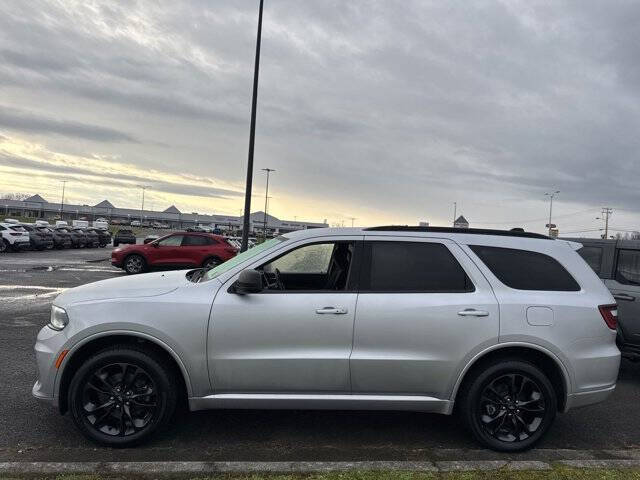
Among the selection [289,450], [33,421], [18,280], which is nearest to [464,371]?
[289,450]

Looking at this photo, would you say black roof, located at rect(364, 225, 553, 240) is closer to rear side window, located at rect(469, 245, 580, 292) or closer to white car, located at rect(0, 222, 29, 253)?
rear side window, located at rect(469, 245, 580, 292)

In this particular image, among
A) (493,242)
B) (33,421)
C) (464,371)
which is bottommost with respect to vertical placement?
(33,421)

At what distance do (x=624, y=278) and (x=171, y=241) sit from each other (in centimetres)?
1555

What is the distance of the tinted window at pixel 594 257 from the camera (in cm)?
674

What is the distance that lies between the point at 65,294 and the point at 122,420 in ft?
3.65

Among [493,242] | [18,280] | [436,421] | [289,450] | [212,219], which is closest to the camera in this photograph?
[289,450]

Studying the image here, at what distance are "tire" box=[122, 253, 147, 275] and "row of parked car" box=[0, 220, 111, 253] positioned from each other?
12519 millimetres

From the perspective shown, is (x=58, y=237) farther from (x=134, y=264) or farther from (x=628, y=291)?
(x=628, y=291)

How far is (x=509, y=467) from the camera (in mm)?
3850

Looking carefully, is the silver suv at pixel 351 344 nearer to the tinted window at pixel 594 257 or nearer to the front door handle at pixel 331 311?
the front door handle at pixel 331 311

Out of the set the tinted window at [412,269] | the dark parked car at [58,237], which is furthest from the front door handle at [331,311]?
the dark parked car at [58,237]

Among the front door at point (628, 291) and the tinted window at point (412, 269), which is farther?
the front door at point (628, 291)

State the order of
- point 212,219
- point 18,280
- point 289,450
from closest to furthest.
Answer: point 289,450
point 18,280
point 212,219

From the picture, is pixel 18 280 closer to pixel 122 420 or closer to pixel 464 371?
pixel 122 420
